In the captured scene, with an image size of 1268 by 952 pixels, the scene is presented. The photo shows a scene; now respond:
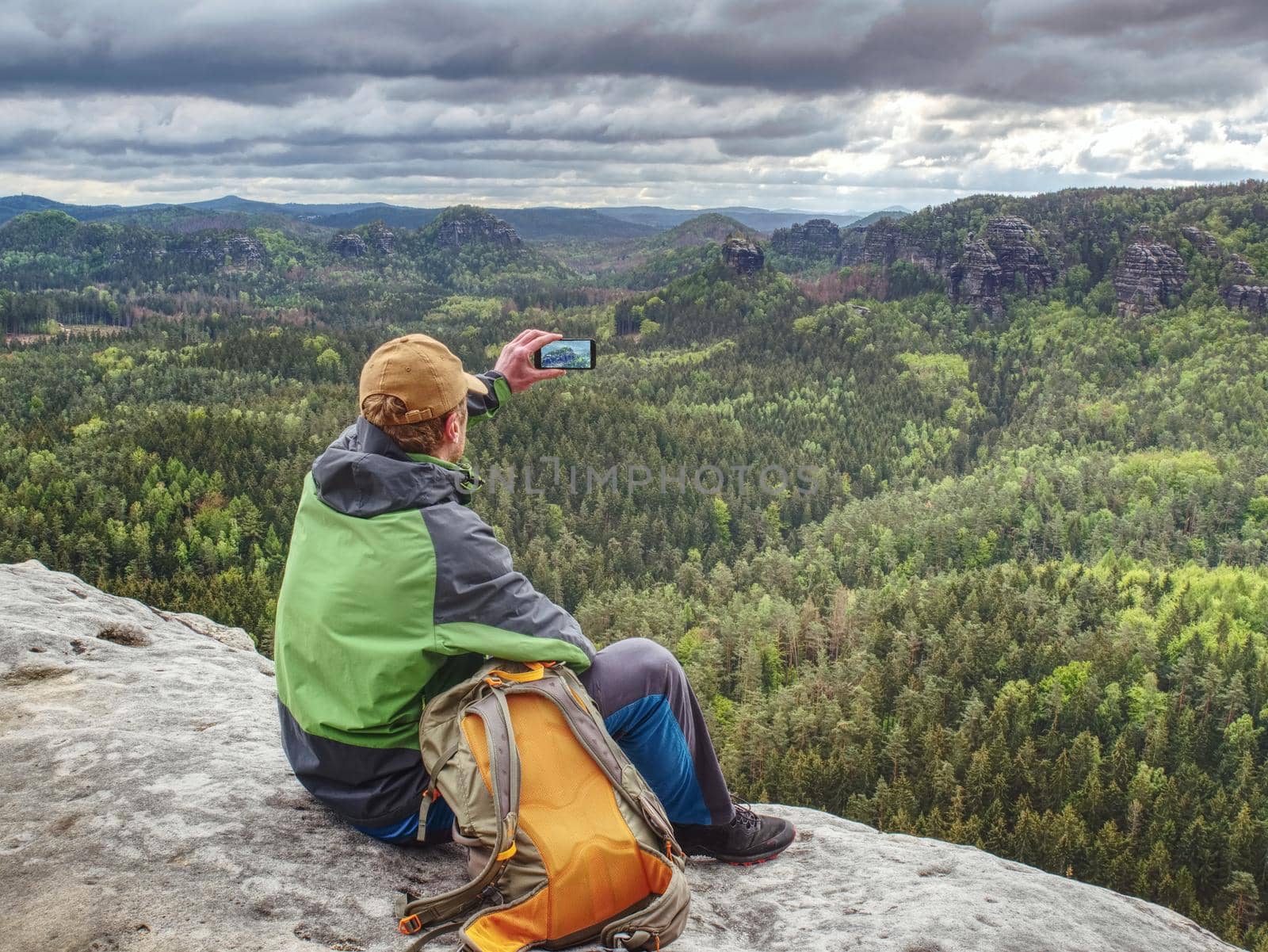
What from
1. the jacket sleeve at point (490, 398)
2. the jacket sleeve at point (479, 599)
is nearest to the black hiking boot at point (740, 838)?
the jacket sleeve at point (479, 599)

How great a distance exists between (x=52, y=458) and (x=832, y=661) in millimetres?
89687

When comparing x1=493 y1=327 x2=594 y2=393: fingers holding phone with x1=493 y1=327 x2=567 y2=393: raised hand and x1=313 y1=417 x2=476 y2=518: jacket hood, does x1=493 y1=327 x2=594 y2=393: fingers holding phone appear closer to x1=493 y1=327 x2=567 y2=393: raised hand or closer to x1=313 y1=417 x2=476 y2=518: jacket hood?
x1=493 y1=327 x2=567 y2=393: raised hand

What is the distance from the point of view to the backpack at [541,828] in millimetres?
6723

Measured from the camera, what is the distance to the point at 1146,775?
53.8m

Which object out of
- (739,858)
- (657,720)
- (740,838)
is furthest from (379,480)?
(739,858)

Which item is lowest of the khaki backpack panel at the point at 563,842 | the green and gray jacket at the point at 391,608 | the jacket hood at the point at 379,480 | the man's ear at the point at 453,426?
the khaki backpack panel at the point at 563,842

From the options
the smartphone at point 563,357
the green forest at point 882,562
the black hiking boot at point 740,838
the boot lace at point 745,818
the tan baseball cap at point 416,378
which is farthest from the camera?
the green forest at point 882,562

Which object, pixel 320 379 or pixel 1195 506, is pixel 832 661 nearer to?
pixel 1195 506

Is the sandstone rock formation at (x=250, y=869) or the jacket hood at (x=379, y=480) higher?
the jacket hood at (x=379, y=480)

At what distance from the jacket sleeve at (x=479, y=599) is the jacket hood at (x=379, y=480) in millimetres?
192

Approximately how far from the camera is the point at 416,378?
24.7 feet

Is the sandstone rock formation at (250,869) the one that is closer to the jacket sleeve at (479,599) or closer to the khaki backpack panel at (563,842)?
the khaki backpack panel at (563,842)

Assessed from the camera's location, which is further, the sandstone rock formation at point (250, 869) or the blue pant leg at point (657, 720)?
the blue pant leg at point (657, 720)

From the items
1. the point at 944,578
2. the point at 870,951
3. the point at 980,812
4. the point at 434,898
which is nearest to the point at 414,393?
the point at 434,898
